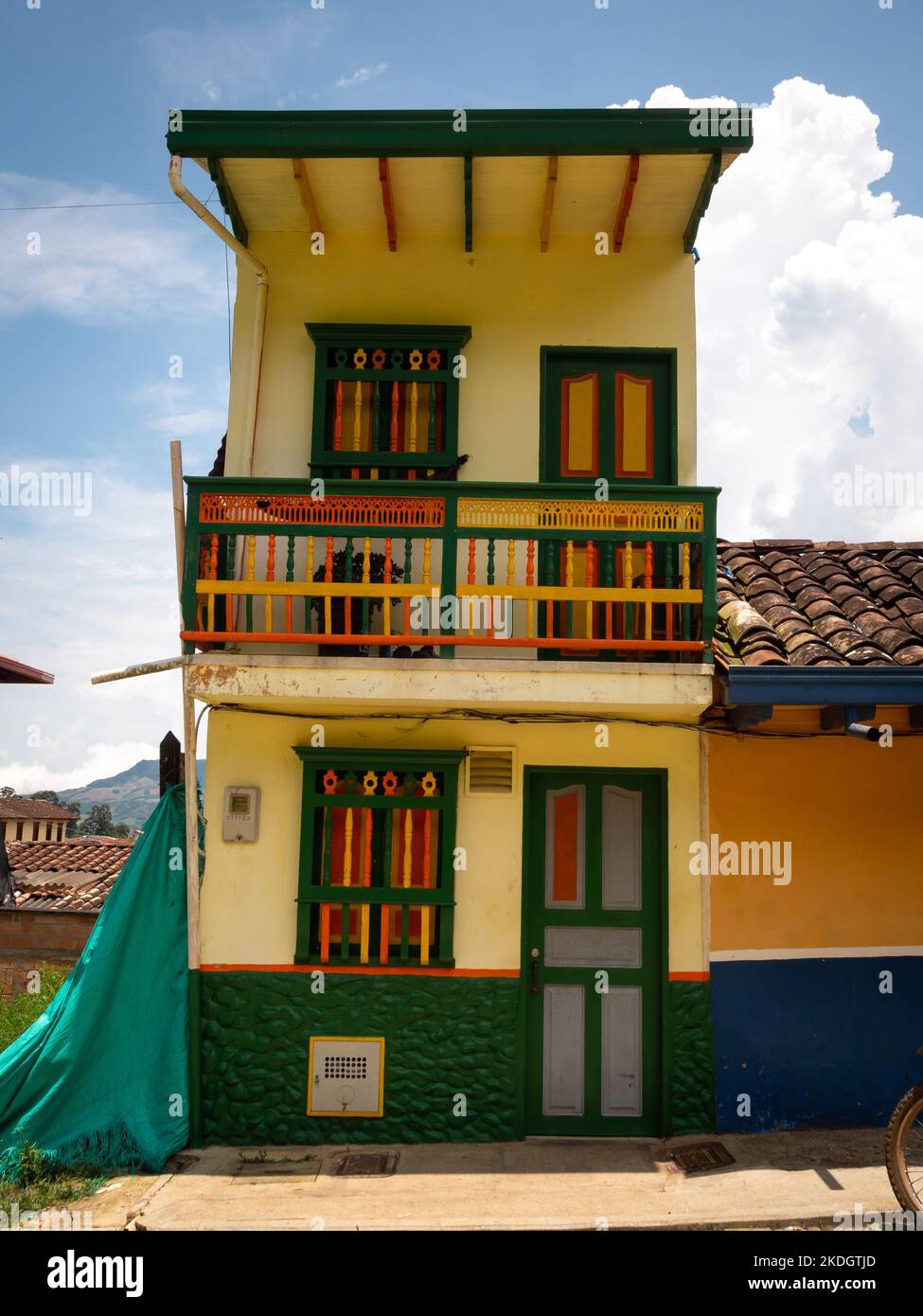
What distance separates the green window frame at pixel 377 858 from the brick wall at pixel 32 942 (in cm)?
523

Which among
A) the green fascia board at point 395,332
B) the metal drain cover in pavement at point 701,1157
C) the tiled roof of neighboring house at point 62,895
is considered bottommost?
the metal drain cover in pavement at point 701,1157

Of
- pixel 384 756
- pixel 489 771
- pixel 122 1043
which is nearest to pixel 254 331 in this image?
pixel 384 756

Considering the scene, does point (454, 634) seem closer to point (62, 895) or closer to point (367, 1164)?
point (367, 1164)

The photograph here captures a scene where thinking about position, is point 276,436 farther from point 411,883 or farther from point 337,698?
point 411,883

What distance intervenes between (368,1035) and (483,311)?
5.50 meters

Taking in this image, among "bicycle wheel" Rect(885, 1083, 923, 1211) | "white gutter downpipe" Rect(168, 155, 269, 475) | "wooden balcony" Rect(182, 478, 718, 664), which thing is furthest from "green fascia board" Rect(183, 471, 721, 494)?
"bicycle wheel" Rect(885, 1083, 923, 1211)

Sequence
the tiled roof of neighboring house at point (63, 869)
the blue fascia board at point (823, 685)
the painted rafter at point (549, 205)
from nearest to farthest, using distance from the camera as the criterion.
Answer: the blue fascia board at point (823, 685) < the painted rafter at point (549, 205) < the tiled roof of neighboring house at point (63, 869)

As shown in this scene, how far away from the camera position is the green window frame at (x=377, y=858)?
655 cm

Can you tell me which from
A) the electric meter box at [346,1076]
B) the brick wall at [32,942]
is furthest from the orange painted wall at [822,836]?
the brick wall at [32,942]

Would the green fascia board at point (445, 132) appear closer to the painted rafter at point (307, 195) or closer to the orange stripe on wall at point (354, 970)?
the painted rafter at point (307, 195)

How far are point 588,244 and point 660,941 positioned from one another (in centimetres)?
541

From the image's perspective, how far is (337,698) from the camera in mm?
6105
